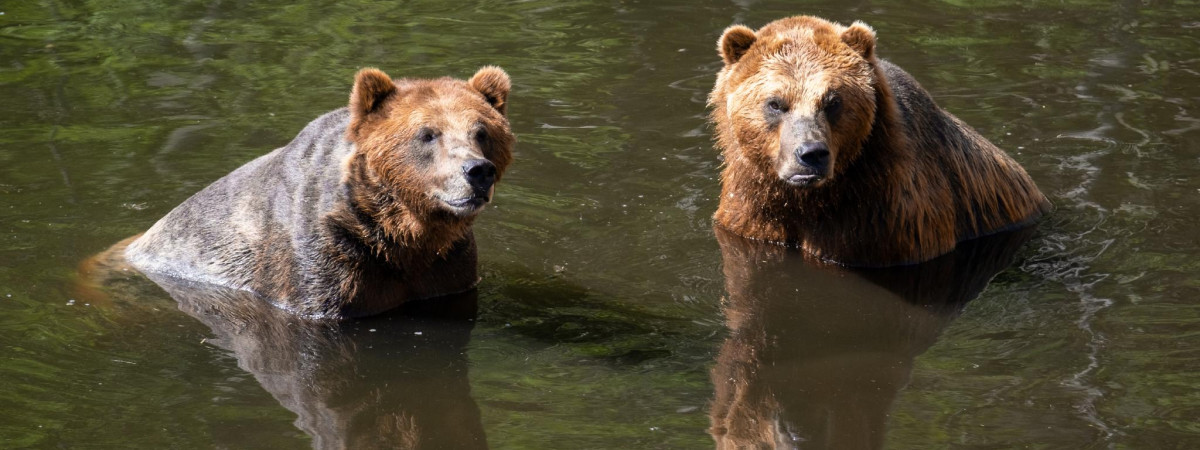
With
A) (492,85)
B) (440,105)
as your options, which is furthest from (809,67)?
(440,105)

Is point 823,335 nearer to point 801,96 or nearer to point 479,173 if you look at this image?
point 801,96

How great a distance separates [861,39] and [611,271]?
7.33 feet

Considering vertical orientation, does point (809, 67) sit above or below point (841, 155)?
above

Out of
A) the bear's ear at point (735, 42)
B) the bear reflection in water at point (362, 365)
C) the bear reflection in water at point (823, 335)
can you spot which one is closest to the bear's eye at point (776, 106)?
the bear's ear at point (735, 42)

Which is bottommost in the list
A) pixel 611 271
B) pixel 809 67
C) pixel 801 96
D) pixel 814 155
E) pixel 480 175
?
pixel 611 271

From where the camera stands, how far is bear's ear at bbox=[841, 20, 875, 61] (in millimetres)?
8891

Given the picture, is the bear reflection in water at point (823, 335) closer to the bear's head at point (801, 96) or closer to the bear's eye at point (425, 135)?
the bear's head at point (801, 96)

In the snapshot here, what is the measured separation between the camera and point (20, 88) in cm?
1312

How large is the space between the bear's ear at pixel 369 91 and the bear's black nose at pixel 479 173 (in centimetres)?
85

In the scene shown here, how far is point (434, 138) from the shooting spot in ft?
25.9

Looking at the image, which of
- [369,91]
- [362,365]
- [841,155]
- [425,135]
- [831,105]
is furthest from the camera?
[841,155]

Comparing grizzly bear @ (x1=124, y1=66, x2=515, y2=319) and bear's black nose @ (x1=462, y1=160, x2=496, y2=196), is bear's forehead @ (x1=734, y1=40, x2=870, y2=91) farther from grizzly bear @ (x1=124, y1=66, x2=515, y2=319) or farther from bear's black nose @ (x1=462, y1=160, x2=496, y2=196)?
bear's black nose @ (x1=462, y1=160, x2=496, y2=196)

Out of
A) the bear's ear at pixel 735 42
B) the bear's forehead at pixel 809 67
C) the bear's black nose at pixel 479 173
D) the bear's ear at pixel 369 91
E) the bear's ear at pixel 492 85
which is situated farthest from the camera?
the bear's ear at pixel 735 42

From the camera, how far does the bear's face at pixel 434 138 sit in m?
7.73
